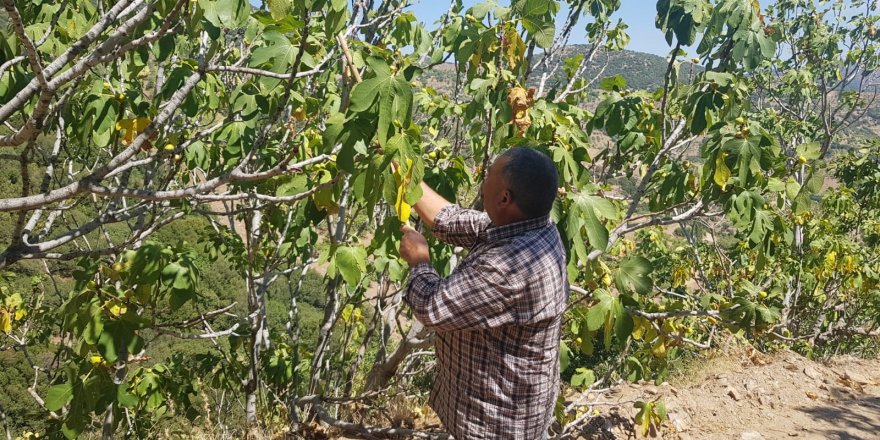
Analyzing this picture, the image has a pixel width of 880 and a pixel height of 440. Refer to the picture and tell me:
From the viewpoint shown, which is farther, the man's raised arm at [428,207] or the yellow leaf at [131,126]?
the yellow leaf at [131,126]

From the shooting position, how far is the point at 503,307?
170 cm

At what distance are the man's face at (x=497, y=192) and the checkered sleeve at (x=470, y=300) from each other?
0.63ft

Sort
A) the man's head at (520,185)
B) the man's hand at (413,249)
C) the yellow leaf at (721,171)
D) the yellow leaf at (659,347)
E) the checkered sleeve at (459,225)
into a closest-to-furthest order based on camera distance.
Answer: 1. the man's head at (520,185)
2. the man's hand at (413,249)
3. the checkered sleeve at (459,225)
4. the yellow leaf at (721,171)
5. the yellow leaf at (659,347)

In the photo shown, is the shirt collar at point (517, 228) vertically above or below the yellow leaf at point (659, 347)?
above

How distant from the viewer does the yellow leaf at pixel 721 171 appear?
2.78 metres

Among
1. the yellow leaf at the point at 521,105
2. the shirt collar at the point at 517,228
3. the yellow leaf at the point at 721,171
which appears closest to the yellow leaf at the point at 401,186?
the shirt collar at the point at 517,228

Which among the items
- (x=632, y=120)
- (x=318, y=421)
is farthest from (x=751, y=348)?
(x=318, y=421)

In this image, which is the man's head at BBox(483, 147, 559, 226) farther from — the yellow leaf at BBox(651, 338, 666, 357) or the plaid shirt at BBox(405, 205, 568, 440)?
the yellow leaf at BBox(651, 338, 666, 357)

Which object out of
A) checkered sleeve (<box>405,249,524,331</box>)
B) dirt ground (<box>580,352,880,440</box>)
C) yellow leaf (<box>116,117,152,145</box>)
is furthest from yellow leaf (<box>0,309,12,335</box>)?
dirt ground (<box>580,352,880,440</box>)

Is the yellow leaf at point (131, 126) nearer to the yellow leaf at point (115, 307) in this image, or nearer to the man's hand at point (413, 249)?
the yellow leaf at point (115, 307)

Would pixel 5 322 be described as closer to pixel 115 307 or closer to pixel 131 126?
pixel 115 307

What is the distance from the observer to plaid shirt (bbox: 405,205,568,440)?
5.54 ft

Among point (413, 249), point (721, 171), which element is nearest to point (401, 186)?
point (413, 249)

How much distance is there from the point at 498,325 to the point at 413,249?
40 centimetres
